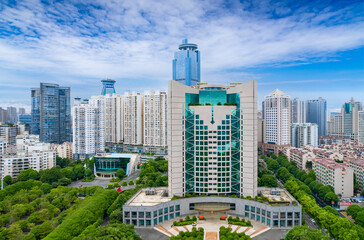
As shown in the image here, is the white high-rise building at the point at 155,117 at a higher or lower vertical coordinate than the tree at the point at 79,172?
higher

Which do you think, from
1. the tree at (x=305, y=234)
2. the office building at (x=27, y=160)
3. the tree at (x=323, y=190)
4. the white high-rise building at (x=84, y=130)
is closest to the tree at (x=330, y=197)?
the tree at (x=323, y=190)

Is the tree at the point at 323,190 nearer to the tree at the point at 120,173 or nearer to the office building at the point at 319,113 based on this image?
the tree at the point at 120,173

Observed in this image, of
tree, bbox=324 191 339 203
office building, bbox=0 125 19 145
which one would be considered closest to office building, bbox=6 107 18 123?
office building, bbox=0 125 19 145

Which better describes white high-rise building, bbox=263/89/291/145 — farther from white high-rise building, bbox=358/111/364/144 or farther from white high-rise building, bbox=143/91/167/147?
white high-rise building, bbox=358/111/364/144

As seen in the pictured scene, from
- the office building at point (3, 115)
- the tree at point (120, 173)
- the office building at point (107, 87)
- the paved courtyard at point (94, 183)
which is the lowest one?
the paved courtyard at point (94, 183)

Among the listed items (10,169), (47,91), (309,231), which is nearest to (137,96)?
(10,169)

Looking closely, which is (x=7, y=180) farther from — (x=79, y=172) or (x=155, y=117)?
(x=155, y=117)
